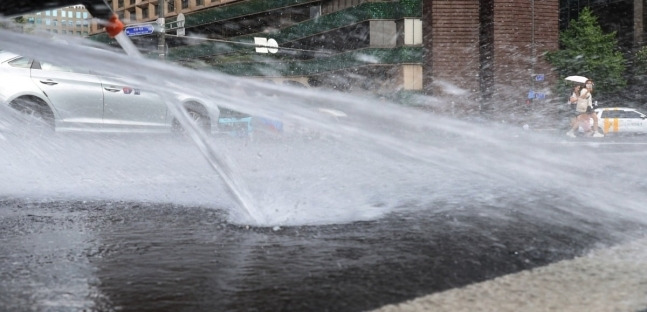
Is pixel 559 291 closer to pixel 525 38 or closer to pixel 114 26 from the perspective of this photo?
pixel 114 26

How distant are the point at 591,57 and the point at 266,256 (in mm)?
37488

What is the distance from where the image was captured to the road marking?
1924mm

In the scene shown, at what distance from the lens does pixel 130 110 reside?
838cm

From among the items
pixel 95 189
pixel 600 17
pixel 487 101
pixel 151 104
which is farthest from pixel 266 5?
pixel 95 189

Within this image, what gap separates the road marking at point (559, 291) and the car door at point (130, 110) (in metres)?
6.35

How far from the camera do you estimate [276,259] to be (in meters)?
2.62

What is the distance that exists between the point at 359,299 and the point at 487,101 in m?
40.1


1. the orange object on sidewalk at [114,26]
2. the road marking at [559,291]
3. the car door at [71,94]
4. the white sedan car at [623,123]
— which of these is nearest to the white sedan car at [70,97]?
the car door at [71,94]

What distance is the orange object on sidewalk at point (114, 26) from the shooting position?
3166 millimetres

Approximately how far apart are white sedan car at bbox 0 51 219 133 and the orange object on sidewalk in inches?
178

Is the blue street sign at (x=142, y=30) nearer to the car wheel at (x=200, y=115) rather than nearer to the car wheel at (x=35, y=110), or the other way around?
the car wheel at (x=200, y=115)

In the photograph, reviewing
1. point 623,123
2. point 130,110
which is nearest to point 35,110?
point 130,110

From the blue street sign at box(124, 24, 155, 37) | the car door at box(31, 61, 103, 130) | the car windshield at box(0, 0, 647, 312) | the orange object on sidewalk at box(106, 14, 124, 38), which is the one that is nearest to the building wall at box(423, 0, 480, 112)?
the blue street sign at box(124, 24, 155, 37)

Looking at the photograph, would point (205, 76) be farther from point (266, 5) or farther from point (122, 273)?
point (266, 5)
